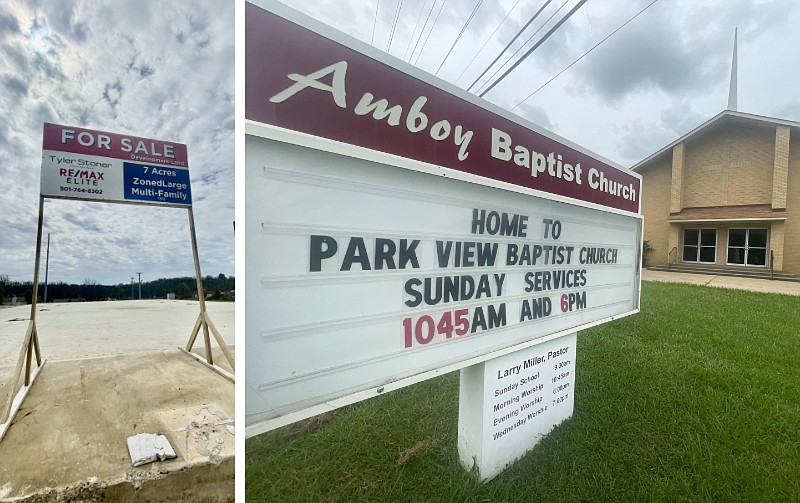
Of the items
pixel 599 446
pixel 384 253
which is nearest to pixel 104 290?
pixel 384 253

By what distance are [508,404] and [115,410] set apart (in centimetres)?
153

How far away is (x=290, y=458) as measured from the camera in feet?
5.88

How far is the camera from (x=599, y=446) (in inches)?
76.8

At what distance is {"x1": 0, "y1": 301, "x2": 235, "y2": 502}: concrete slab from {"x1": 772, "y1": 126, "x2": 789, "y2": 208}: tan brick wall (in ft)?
44.6

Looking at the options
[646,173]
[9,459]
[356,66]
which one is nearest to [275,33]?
[356,66]

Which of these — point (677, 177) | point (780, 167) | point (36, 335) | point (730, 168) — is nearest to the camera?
point (36, 335)

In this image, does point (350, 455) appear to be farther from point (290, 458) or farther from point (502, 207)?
point (502, 207)

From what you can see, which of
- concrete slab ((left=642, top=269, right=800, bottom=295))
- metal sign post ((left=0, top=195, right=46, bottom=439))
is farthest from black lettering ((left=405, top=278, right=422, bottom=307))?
concrete slab ((left=642, top=269, right=800, bottom=295))

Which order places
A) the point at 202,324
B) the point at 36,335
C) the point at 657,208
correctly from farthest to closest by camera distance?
the point at 657,208
the point at 202,324
the point at 36,335

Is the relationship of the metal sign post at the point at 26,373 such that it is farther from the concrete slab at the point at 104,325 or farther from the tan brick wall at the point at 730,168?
the tan brick wall at the point at 730,168

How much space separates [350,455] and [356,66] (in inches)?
64.0

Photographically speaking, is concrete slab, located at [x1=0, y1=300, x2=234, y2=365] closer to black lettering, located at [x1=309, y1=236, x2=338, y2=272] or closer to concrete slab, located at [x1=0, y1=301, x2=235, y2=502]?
concrete slab, located at [x1=0, y1=301, x2=235, y2=502]

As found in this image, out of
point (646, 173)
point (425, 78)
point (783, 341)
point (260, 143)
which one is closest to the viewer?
point (260, 143)

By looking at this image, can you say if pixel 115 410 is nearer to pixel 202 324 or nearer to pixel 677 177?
pixel 202 324
